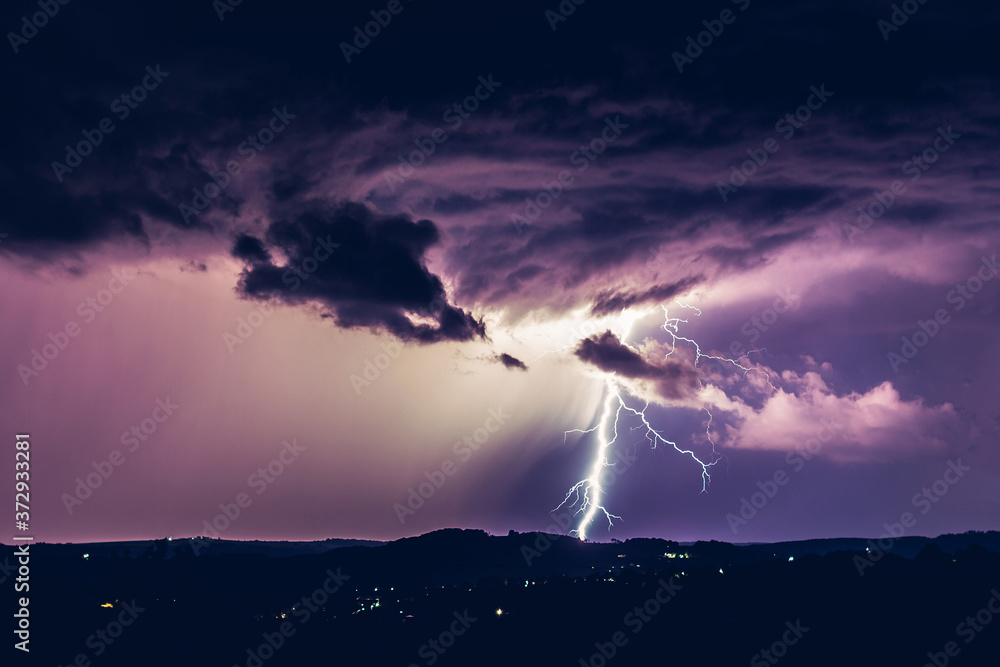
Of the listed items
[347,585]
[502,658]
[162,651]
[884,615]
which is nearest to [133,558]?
[347,585]

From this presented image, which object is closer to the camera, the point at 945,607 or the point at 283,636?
the point at 945,607

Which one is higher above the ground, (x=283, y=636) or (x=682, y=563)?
(x=682, y=563)

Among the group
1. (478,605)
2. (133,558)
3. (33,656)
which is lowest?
(33,656)

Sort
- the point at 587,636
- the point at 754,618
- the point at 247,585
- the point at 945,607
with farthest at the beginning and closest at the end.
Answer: the point at 247,585, the point at 587,636, the point at 754,618, the point at 945,607

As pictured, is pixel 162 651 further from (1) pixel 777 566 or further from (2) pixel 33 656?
(1) pixel 777 566

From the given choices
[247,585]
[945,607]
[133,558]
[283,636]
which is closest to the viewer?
[945,607]

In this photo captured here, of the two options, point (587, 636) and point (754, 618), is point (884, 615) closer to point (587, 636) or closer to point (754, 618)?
point (754, 618)
